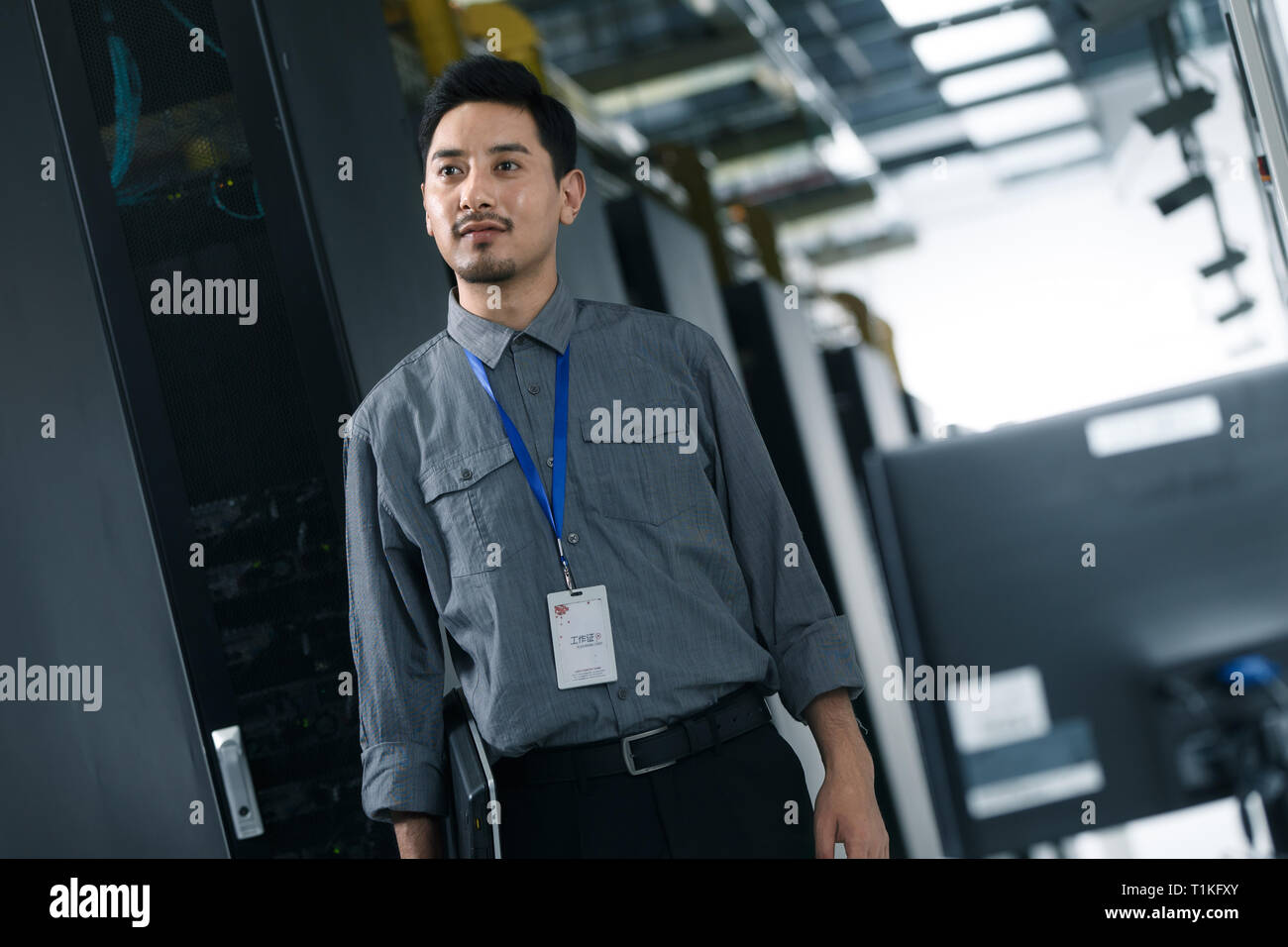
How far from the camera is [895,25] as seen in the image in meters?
5.61

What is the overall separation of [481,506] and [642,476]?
0.20m

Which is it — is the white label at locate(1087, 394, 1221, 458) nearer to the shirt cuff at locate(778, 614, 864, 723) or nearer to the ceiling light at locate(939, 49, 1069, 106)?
the shirt cuff at locate(778, 614, 864, 723)

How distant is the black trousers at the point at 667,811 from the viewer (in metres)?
1.33

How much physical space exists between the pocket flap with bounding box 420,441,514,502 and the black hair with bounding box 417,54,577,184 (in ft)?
1.20

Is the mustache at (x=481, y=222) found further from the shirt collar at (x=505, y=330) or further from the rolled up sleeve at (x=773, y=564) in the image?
the rolled up sleeve at (x=773, y=564)

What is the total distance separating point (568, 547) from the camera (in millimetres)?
1412

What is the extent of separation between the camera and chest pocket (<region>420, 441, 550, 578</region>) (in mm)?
1408

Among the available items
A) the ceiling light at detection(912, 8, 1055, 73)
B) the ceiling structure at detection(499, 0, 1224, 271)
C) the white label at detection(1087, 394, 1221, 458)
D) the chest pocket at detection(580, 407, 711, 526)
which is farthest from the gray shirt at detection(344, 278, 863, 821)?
the ceiling light at detection(912, 8, 1055, 73)

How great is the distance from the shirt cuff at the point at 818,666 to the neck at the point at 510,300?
52 centimetres

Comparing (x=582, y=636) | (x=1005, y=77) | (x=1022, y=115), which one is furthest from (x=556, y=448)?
(x=1022, y=115)

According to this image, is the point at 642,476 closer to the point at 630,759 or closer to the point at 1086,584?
the point at 630,759

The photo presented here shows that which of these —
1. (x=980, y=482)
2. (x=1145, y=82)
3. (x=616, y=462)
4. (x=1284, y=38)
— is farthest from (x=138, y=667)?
(x=1145, y=82)

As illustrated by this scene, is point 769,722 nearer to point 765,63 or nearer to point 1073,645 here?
point 1073,645
